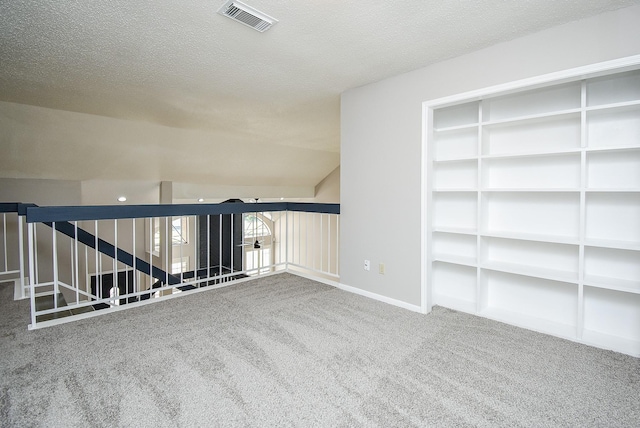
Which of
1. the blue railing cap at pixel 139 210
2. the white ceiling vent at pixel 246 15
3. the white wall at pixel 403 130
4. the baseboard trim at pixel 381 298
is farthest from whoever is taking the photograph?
the baseboard trim at pixel 381 298

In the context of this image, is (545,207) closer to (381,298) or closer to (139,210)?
(381,298)

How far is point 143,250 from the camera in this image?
8.60 m

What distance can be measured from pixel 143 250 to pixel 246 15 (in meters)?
7.99

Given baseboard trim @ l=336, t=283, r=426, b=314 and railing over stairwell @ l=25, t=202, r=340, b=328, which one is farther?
baseboard trim @ l=336, t=283, r=426, b=314

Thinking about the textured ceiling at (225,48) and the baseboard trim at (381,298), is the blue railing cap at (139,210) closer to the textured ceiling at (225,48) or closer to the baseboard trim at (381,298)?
the baseboard trim at (381,298)

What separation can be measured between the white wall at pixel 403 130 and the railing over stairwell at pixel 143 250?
430 mm

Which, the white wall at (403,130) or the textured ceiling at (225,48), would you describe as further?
the white wall at (403,130)

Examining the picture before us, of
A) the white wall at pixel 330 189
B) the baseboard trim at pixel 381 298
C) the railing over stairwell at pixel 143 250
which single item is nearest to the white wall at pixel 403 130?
the baseboard trim at pixel 381 298

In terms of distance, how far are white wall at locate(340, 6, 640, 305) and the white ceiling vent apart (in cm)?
143

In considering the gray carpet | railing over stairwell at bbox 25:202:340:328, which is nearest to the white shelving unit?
the gray carpet

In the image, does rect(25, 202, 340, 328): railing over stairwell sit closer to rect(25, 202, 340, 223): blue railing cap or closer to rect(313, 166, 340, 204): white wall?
rect(25, 202, 340, 223): blue railing cap

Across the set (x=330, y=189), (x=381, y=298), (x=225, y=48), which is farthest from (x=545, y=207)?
(x=330, y=189)

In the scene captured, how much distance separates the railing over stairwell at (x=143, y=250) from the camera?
292 cm

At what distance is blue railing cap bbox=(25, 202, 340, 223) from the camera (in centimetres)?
260
